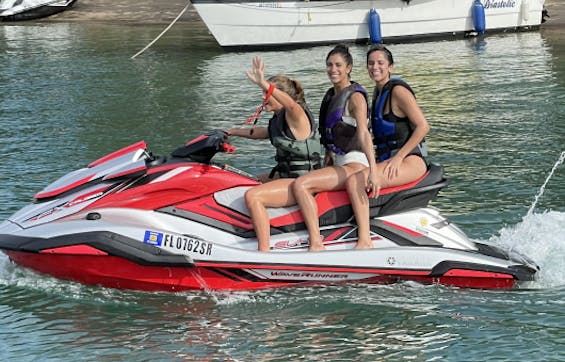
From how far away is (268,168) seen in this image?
1025cm

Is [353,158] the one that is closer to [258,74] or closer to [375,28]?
[258,74]

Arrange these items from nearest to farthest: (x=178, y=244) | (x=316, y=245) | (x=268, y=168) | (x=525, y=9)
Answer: (x=178, y=244), (x=316, y=245), (x=268, y=168), (x=525, y=9)

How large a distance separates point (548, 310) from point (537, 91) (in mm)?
8742

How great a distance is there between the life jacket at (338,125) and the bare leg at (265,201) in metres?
0.37

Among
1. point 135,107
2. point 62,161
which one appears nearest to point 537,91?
point 135,107

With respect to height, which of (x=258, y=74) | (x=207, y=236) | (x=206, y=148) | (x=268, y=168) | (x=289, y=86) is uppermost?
(x=258, y=74)

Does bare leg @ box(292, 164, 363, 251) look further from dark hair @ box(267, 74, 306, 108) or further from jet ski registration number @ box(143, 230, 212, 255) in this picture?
jet ski registration number @ box(143, 230, 212, 255)

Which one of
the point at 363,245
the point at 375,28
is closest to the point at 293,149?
the point at 363,245

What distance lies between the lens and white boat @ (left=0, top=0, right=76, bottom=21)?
2522 cm

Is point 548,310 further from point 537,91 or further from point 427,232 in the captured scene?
point 537,91

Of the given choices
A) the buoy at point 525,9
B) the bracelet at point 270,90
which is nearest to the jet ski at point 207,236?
the bracelet at point 270,90

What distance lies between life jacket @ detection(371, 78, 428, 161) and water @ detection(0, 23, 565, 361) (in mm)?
879

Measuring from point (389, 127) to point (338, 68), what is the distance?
0.50m

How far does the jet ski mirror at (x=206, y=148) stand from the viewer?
20.7ft
